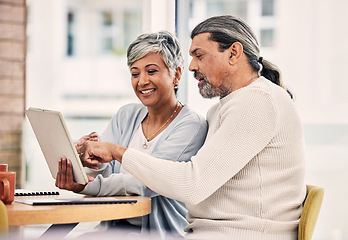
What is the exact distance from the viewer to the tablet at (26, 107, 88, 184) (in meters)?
1.54

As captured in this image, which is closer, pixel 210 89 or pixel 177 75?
pixel 210 89

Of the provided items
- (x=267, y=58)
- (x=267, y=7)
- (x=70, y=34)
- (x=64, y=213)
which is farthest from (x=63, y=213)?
(x=70, y=34)

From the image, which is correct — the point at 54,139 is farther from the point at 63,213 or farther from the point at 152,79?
the point at 152,79

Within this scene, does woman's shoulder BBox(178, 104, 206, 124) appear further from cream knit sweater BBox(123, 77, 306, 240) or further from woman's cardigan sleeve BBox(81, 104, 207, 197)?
cream knit sweater BBox(123, 77, 306, 240)

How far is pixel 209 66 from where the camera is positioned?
1829 millimetres

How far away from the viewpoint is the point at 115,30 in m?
3.88

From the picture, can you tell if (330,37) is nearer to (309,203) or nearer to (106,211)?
(309,203)

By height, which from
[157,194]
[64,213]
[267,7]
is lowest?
[157,194]

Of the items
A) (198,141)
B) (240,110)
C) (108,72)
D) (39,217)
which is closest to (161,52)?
(198,141)

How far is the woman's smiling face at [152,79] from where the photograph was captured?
211 centimetres

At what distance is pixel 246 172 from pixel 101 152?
509 mm

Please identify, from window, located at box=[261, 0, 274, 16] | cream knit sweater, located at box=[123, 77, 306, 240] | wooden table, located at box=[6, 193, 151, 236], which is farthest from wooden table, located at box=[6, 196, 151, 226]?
window, located at box=[261, 0, 274, 16]

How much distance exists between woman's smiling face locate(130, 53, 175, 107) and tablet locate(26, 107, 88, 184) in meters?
0.54

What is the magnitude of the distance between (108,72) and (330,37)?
5.86 feet
